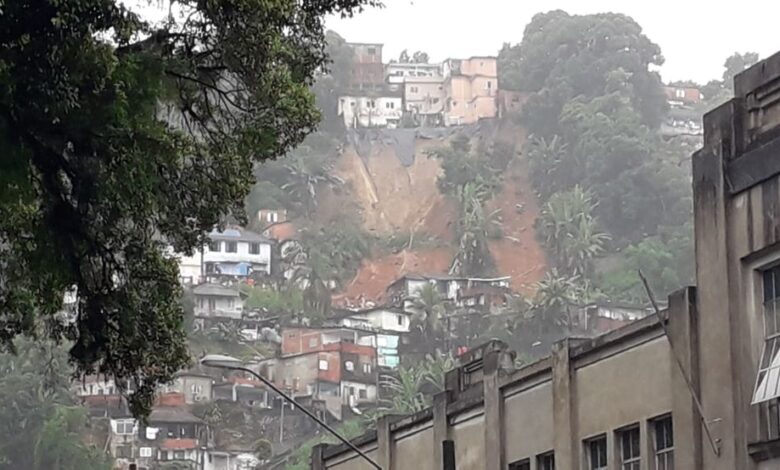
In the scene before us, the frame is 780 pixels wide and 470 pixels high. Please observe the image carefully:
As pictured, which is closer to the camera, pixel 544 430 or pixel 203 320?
pixel 544 430

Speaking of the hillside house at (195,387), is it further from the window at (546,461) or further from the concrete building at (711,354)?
the concrete building at (711,354)

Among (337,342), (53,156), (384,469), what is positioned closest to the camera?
(53,156)

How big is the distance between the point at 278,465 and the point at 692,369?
444 feet

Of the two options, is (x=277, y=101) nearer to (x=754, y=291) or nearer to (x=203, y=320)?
(x=754, y=291)

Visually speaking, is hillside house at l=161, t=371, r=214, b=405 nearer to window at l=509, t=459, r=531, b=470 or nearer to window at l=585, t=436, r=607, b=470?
window at l=509, t=459, r=531, b=470

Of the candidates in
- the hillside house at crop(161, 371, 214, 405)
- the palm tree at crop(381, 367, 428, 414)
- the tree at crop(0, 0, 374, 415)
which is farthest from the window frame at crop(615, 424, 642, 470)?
the hillside house at crop(161, 371, 214, 405)

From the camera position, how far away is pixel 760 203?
23.2 metres

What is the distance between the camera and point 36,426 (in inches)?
6186

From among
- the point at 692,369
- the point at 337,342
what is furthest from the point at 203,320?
the point at 692,369

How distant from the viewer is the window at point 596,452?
2708 centimetres

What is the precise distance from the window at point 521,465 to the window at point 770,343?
7.49 meters

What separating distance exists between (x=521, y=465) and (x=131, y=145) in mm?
14968

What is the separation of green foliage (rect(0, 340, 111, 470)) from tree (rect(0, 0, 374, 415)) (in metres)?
133

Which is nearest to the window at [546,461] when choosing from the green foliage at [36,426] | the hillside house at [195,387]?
the green foliage at [36,426]
